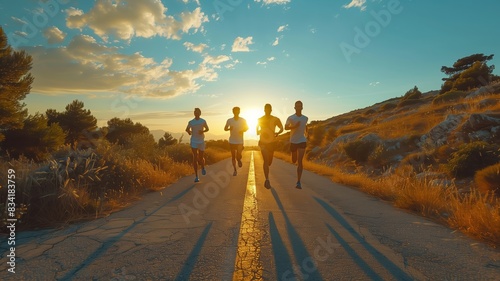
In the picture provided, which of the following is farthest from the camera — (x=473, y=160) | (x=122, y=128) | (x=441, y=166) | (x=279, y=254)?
(x=122, y=128)

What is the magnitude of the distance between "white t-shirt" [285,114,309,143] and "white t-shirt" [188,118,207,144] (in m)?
3.50

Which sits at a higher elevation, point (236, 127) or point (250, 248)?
point (236, 127)

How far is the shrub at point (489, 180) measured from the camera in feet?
31.2

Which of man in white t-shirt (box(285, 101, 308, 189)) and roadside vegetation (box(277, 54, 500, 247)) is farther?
man in white t-shirt (box(285, 101, 308, 189))

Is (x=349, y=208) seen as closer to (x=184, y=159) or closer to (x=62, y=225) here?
(x=62, y=225)

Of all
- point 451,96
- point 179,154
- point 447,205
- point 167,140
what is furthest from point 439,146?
point 167,140

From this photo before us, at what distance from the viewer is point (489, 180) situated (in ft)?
32.0

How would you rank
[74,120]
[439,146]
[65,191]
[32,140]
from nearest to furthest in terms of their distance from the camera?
[65,191]
[439,146]
[32,140]
[74,120]

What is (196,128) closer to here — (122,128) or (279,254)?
(279,254)

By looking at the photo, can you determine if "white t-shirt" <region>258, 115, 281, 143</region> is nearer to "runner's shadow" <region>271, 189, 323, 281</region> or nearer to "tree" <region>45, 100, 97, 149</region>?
"runner's shadow" <region>271, 189, 323, 281</region>

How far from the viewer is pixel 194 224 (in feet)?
17.3

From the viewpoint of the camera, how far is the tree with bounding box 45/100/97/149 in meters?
40.7

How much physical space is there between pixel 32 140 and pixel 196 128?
20.9m

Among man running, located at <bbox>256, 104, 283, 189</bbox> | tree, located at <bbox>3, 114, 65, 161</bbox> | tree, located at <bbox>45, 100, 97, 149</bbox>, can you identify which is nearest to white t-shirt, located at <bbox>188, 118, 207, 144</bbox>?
man running, located at <bbox>256, 104, 283, 189</bbox>
